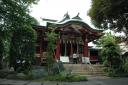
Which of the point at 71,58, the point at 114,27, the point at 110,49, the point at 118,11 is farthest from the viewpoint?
the point at 71,58

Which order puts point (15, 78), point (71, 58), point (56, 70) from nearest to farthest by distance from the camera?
point (15, 78) → point (56, 70) → point (71, 58)

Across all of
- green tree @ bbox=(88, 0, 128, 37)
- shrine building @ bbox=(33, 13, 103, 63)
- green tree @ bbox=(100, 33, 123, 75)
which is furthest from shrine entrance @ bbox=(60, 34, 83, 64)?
green tree @ bbox=(88, 0, 128, 37)

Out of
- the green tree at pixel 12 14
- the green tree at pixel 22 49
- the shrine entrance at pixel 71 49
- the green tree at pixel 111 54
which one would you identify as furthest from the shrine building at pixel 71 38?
the green tree at pixel 12 14

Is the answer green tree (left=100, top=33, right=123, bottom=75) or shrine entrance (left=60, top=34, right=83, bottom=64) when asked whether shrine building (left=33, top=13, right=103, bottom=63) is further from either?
green tree (left=100, top=33, right=123, bottom=75)

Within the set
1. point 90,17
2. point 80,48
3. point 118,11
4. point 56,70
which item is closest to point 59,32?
point 80,48

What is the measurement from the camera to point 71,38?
28.8 meters

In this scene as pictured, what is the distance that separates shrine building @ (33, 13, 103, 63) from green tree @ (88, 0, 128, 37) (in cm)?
1162

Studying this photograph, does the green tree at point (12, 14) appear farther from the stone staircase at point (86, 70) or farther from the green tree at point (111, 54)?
the green tree at point (111, 54)

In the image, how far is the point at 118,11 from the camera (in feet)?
42.3

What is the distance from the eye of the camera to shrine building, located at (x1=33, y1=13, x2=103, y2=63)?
27172mm

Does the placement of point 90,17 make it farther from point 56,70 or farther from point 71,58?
point 71,58

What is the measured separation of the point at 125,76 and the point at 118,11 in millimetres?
10693

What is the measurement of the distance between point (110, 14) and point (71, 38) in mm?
15646

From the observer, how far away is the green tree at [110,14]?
40.2ft
